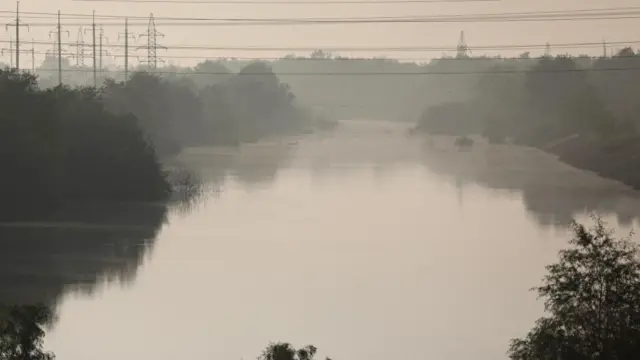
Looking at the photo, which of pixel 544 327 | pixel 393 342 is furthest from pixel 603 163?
pixel 544 327

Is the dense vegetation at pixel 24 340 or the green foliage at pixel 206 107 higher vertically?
the green foliage at pixel 206 107

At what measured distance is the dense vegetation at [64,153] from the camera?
16297mm

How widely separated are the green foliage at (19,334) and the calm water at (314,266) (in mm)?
2617

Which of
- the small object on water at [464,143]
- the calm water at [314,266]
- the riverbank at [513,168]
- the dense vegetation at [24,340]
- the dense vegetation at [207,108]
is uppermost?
the dense vegetation at [207,108]

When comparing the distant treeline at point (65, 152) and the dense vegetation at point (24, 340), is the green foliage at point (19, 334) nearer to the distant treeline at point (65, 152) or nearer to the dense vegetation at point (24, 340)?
the dense vegetation at point (24, 340)

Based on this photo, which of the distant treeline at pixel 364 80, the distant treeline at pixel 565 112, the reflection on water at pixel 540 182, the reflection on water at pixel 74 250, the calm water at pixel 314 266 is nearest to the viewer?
the calm water at pixel 314 266

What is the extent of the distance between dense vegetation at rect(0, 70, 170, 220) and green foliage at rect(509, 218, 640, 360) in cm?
1096

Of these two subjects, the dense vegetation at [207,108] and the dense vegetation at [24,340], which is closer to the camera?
the dense vegetation at [24,340]

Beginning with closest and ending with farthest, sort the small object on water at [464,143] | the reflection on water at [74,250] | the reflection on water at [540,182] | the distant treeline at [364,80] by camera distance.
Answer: the reflection on water at [74,250]
the reflection on water at [540,182]
the small object on water at [464,143]
the distant treeline at [364,80]

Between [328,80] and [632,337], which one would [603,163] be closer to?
[632,337]

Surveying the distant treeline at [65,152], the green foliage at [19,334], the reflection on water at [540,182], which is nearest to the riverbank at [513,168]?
the reflection on water at [540,182]

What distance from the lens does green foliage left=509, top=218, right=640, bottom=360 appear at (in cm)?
574

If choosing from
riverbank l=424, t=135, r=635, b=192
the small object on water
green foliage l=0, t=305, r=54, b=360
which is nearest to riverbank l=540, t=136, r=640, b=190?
riverbank l=424, t=135, r=635, b=192

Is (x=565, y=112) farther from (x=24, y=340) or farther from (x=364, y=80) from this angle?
(x=364, y=80)
